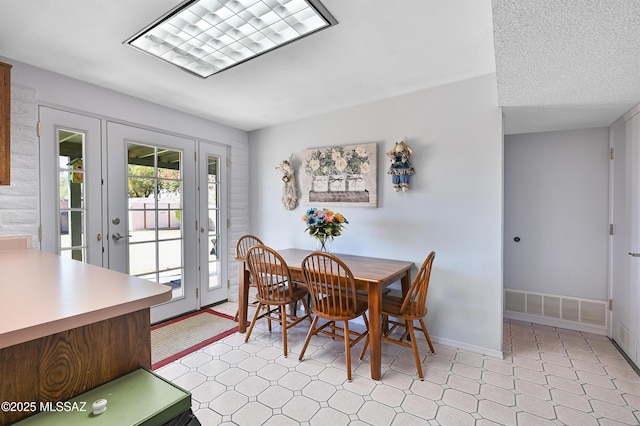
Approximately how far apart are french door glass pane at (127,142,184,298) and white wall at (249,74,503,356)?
174cm

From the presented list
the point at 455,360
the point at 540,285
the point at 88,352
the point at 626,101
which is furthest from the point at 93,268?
the point at 540,285

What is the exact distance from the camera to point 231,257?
3.90 m

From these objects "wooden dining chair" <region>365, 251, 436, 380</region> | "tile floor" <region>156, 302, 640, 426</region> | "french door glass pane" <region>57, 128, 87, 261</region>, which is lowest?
"tile floor" <region>156, 302, 640, 426</region>

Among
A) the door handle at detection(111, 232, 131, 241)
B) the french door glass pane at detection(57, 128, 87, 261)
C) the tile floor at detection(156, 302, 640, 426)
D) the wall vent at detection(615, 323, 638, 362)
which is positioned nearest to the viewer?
the tile floor at detection(156, 302, 640, 426)

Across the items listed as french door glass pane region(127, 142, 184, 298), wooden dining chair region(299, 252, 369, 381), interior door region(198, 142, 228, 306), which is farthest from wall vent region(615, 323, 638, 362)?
french door glass pane region(127, 142, 184, 298)

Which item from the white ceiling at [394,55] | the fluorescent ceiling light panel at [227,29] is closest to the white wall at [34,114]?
the white ceiling at [394,55]

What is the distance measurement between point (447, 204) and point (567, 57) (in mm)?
1323

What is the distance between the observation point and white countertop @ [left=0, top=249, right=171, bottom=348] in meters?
0.74

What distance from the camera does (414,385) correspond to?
2.08m

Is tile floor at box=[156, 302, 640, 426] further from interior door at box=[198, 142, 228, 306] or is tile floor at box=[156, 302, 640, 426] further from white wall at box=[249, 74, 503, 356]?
interior door at box=[198, 142, 228, 306]

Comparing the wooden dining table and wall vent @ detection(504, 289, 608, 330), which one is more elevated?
the wooden dining table

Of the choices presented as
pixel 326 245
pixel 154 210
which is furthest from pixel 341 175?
pixel 154 210

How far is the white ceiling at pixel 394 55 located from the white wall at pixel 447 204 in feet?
0.60

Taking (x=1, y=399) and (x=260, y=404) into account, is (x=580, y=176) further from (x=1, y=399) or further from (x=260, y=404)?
(x=1, y=399)
